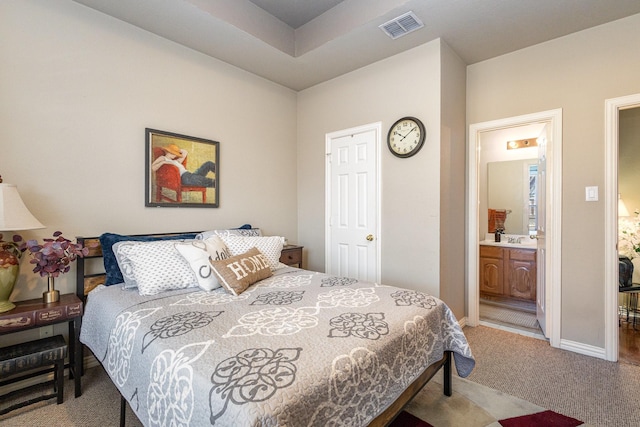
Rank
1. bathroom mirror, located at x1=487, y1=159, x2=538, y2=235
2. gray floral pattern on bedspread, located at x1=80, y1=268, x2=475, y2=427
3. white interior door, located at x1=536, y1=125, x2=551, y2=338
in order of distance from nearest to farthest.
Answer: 1. gray floral pattern on bedspread, located at x1=80, y1=268, x2=475, y2=427
2. white interior door, located at x1=536, y1=125, x2=551, y2=338
3. bathroom mirror, located at x1=487, y1=159, x2=538, y2=235

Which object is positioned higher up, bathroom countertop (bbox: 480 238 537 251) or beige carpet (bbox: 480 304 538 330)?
bathroom countertop (bbox: 480 238 537 251)

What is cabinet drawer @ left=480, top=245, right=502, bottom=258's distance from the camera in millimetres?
4233

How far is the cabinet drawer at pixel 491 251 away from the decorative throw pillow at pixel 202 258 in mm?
3724

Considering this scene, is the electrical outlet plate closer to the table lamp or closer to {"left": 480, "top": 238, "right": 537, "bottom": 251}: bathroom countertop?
the table lamp

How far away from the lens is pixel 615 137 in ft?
8.22

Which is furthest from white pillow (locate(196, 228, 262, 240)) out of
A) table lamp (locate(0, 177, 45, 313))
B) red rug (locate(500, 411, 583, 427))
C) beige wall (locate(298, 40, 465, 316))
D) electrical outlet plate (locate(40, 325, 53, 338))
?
red rug (locate(500, 411, 583, 427))

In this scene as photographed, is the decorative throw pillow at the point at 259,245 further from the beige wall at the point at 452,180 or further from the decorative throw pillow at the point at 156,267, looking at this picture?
the beige wall at the point at 452,180

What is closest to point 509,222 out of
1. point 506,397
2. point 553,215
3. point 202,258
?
point 553,215

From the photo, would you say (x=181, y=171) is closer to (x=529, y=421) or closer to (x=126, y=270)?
(x=126, y=270)

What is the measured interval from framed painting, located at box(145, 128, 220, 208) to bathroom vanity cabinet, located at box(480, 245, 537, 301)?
3747 mm

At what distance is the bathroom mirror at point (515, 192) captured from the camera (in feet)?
14.5

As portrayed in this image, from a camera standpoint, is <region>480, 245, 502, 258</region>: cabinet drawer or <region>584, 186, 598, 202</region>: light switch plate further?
<region>480, 245, 502, 258</region>: cabinet drawer

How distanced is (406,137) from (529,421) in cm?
236

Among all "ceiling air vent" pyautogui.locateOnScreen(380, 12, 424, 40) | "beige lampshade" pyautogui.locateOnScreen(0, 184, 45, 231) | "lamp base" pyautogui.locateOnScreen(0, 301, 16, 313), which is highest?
"ceiling air vent" pyautogui.locateOnScreen(380, 12, 424, 40)
